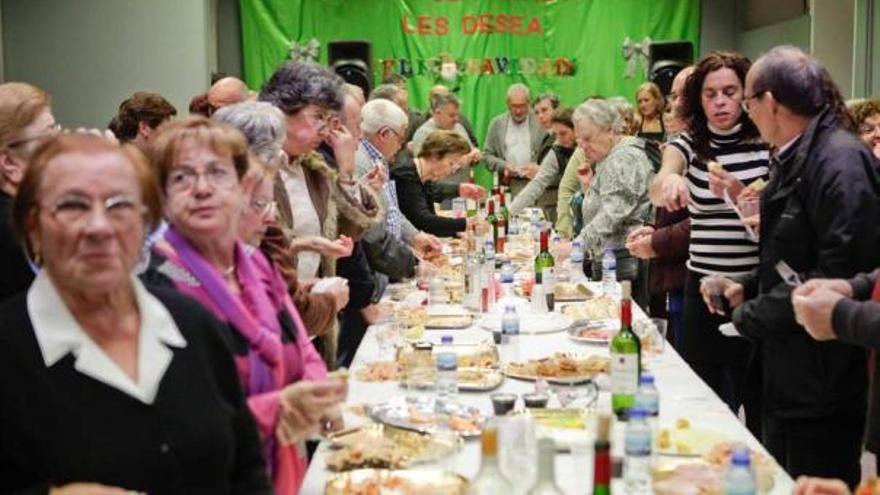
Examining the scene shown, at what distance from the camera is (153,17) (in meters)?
9.22

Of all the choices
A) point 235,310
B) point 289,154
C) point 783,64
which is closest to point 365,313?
point 289,154

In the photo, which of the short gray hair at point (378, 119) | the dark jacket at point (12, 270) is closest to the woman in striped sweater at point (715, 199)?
the short gray hair at point (378, 119)

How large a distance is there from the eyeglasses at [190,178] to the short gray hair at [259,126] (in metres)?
0.66

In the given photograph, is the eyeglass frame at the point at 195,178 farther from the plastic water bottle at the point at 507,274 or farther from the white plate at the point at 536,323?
the plastic water bottle at the point at 507,274

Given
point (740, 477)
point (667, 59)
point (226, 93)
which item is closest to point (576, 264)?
point (226, 93)

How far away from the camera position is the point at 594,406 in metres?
2.90

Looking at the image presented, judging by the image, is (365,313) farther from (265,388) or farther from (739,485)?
(739,485)

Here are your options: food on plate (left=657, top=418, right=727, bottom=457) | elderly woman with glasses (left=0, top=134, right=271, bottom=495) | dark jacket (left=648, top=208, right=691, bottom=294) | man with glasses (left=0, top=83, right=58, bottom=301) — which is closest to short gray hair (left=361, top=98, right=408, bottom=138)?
dark jacket (left=648, top=208, right=691, bottom=294)

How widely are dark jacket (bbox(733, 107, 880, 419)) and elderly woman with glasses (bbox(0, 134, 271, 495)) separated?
1.85m

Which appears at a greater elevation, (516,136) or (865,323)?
(516,136)

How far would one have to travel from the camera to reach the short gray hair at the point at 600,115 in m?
5.68

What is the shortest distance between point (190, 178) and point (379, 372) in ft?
3.92

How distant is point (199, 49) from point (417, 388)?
22.2ft

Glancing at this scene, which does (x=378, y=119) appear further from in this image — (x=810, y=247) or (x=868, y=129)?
(x=810, y=247)
